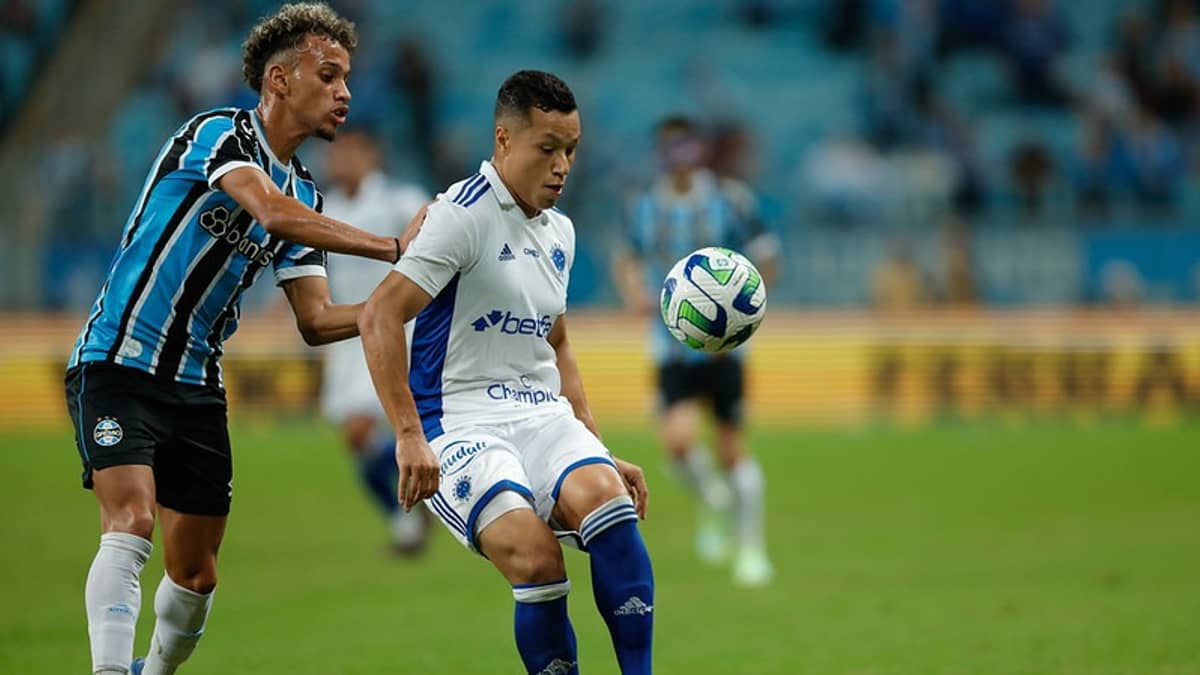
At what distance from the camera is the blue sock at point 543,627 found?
5.94m

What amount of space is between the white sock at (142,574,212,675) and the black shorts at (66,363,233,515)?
0.34m

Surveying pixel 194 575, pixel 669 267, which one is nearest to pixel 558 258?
pixel 194 575

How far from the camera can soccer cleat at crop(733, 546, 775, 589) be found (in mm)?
11359

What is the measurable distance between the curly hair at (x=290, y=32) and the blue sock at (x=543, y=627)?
2.16 m

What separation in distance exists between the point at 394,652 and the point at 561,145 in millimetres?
3345

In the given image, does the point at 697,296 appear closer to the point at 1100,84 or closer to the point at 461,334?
the point at 461,334

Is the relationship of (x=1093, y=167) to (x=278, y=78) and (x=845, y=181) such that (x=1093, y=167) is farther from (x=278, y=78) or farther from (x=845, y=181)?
(x=278, y=78)

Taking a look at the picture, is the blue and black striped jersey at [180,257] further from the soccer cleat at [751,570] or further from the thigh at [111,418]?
the soccer cleat at [751,570]

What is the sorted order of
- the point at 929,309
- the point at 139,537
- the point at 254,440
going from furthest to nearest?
the point at 929,309 < the point at 254,440 < the point at 139,537

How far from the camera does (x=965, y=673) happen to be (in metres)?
7.66

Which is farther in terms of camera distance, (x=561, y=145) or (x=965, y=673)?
(x=965, y=673)

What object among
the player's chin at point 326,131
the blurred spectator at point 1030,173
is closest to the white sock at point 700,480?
the player's chin at point 326,131

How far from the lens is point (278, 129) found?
21.5 feet

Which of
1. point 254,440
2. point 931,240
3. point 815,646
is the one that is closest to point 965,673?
point 815,646
